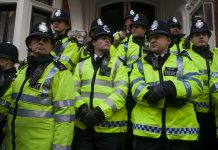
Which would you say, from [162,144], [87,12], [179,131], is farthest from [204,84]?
[87,12]

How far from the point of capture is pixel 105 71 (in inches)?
139

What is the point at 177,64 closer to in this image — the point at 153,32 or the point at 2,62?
the point at 153,32

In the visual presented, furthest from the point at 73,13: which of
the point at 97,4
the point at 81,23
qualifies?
the point at 97,4

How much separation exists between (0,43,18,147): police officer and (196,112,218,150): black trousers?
8.04 feet

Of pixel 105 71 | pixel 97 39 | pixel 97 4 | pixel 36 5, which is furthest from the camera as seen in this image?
pixel 97 4

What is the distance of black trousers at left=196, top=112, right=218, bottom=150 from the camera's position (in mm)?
3990

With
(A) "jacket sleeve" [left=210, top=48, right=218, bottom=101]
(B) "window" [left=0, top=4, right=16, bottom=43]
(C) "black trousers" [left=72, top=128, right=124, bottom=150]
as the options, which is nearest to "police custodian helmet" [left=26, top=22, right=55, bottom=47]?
(C) "black trousers" [left=72, top=128, right=124, bottom=150]

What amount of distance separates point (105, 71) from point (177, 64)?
0.84m

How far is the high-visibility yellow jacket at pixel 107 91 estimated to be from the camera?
10.9ft

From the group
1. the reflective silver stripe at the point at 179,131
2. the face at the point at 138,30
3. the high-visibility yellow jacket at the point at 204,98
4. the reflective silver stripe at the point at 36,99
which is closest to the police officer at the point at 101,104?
the reflective silver stripe at the point at 36,99

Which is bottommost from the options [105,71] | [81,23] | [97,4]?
[105,71]

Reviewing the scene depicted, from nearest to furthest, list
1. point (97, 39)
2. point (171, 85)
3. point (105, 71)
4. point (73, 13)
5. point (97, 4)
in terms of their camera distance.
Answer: point (171, 85) < point (105, 71) < point (97, 39) < point (73, 13) < point (97, 4)

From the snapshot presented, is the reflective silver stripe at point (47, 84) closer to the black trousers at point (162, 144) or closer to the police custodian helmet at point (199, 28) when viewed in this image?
the black trousers at point (162, 144)

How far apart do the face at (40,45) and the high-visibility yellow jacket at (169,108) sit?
1016mm
